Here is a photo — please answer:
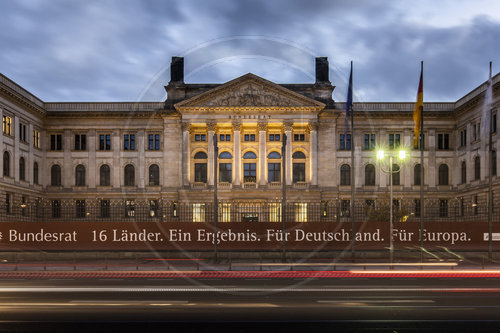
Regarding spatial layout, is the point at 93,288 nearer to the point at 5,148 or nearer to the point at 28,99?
the point at 5,148

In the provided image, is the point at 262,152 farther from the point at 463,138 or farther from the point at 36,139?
the point at 36,139

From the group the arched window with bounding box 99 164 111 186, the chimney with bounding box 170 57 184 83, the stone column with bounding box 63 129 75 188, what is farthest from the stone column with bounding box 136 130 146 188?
the stone column with bounding box 63 129 75 188

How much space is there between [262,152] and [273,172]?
10.9 feet

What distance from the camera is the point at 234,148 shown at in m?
72.4

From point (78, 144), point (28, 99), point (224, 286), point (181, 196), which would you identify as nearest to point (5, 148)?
point (28, 99)

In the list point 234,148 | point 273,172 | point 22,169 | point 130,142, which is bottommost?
point 273,172

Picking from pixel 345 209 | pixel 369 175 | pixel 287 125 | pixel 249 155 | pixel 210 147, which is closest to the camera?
pixel 345 209

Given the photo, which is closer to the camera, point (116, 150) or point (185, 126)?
point (185, 126)

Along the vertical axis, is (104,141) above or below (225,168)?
above

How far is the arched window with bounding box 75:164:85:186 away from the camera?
74812mm

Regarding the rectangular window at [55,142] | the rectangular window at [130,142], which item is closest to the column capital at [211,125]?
the rectangular window at [130,142]

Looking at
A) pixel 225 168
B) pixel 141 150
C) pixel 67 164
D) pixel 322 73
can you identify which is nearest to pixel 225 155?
pixel 225 168

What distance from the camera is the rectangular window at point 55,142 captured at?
246 ft

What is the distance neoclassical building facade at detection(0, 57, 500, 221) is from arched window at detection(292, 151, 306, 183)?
0.42 feet
